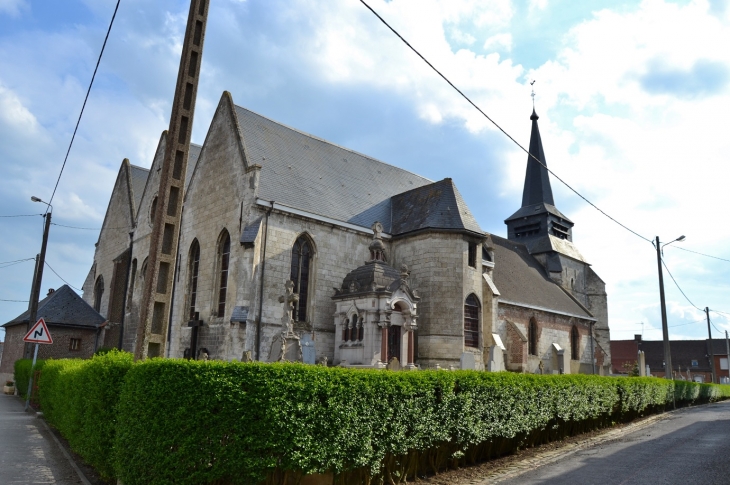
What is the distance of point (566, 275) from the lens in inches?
1561

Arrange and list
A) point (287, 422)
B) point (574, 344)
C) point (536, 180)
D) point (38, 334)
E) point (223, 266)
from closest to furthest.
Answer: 1. point (287, 422)
2. point (38, 334)
3. point (223, 266)
4. point (574, 344)
5. point (536, 180)

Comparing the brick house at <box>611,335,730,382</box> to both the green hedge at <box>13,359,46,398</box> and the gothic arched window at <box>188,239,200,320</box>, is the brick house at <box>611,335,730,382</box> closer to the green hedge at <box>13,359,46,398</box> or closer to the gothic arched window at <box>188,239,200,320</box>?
the gothic arched window at <box>188,239,200,320</box>

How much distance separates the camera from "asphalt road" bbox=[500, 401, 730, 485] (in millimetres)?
8414

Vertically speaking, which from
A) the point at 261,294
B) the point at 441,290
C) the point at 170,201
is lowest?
the point at 261,294

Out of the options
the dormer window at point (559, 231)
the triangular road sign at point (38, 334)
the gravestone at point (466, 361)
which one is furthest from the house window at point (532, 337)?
the triangular road sign at point (38, 334)

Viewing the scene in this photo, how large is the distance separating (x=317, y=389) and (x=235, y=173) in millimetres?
15967

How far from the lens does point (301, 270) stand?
21109 millimetres

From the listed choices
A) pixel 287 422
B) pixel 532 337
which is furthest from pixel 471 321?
pixel 287 422

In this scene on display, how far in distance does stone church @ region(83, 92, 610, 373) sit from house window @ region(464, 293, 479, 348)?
0.19 feet

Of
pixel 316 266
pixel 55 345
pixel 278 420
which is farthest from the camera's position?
pixel 55 345

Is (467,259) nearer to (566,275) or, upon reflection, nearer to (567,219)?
(566,275)

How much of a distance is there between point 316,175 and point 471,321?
372 inches

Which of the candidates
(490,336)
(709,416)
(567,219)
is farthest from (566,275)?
(709,416)

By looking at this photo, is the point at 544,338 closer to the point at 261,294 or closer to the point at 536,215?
the point at 536,215
